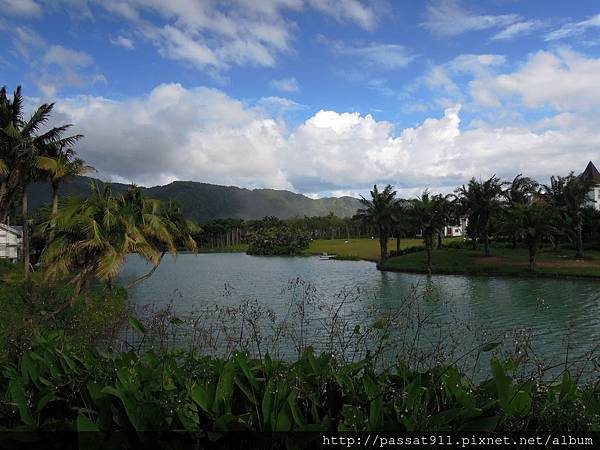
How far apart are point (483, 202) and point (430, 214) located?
5.89 metres

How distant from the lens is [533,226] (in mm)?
40719

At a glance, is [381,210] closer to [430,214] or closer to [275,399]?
[430,214]

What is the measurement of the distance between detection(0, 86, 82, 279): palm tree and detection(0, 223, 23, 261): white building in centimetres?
2406

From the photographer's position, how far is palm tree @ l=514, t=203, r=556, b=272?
40125 millimetres

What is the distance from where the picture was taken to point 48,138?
27219 mm

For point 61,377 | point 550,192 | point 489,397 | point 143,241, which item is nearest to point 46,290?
point 143,241

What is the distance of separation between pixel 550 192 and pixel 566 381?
56.2 metres

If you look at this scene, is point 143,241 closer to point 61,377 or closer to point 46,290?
point 46,290

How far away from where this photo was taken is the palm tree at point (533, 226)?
40.1 metres

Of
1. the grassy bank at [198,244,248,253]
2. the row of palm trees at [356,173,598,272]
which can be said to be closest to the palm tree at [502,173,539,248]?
the row of palm trees at [356,173,598,272]

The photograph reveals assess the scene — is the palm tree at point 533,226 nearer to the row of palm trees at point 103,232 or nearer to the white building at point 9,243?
the row of palm trees at point 103,232

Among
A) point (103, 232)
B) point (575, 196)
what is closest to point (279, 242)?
point (575, 196)

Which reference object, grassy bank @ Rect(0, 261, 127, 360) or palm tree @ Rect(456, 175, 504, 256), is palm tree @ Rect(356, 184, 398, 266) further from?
grassy bank @ Rect(0, 261, 127, 360)

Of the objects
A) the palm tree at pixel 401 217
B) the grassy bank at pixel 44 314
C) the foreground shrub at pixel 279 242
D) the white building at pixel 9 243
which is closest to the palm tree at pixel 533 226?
the palm tree at pixel 401 217
